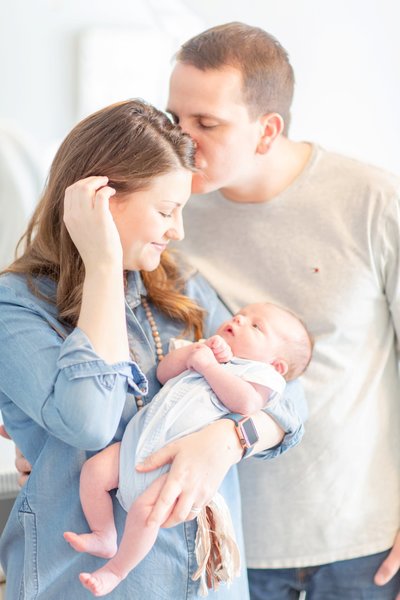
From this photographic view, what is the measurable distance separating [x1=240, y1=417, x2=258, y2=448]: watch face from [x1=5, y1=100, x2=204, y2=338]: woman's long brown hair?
1.01 feet

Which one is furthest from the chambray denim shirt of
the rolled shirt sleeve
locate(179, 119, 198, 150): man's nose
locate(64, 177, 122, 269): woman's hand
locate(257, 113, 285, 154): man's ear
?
locate(257, 113, 285, 154): man's ear

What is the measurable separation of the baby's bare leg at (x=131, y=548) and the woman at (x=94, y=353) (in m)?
0.02

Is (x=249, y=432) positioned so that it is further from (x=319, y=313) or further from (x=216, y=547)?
(x=319, y=313)

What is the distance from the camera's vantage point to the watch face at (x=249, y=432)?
1334mm

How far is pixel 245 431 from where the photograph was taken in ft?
4.38

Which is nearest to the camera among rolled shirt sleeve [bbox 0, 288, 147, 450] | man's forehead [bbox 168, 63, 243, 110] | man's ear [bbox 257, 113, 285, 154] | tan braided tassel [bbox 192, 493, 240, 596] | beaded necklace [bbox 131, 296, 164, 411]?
rolled shirt sleeve [bbox 0, 288, 147, 450]

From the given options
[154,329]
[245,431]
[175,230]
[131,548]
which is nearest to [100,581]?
[131,548]

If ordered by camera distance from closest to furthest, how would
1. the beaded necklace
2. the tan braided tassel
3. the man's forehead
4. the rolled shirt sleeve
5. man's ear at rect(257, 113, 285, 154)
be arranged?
the rolled shirt sleeve
the tan braided tassel
the beaded necklace
the man's forehead
man's ear at rect(257, 113, 285, 154)

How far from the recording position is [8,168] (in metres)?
2.18

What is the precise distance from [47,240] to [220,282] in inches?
16.7

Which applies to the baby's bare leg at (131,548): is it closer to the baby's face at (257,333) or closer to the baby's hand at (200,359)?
the baby's hand at (200,359)

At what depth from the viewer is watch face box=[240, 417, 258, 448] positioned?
4.38ft

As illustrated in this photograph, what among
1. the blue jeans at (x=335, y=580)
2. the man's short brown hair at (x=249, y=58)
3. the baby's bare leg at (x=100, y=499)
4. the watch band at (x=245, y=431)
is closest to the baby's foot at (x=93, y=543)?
the baby's bare leg at (x=100, y=499)

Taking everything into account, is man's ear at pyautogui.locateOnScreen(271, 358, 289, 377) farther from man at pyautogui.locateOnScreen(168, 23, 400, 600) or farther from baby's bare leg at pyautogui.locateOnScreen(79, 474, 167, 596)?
baby's bare leg at pyautogui.locateOnScreen(79, 474, 167, 596)
